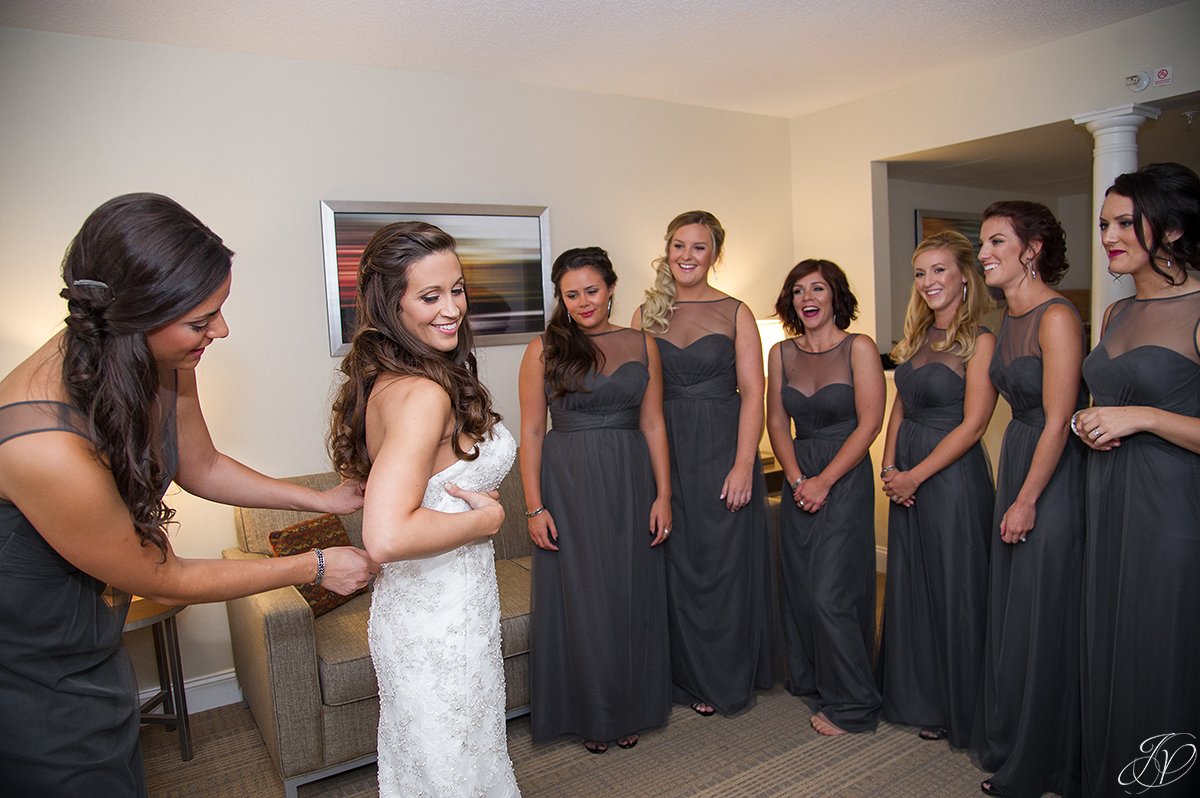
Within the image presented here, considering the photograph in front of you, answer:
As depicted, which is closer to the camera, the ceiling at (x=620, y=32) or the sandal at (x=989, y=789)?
the sandal at (x=989, y=789)

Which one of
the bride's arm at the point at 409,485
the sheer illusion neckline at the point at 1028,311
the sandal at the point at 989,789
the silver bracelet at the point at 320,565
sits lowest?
the sandal at the point at 989,789

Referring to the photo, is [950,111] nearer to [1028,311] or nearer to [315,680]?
[1028,311]

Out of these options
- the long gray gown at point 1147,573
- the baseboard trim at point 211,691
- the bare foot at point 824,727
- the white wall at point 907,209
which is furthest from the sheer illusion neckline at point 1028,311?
the baseboard trim at point 211,691

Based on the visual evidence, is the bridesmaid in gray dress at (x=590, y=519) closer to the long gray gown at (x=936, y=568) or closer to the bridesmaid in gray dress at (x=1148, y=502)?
the long gray gown at (x=936, y=568)

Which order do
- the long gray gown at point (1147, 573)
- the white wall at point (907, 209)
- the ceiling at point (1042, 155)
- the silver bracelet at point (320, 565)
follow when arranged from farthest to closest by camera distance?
the white wall at point (907, 209), the ceiling at point (1042, 155), the long gray gown at point (1147, 573), the silver bracelet at point (320, 565)

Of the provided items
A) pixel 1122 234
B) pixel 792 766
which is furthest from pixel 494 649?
pixel 1122 234

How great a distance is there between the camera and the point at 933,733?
10.7 feet

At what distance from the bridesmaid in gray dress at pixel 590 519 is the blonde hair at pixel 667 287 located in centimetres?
24

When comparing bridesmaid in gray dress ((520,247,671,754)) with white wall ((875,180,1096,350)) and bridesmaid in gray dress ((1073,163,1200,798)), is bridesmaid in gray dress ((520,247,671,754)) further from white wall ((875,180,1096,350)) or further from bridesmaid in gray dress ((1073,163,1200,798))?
white wall ((875,180,1096,350))

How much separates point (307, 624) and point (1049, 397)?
8.87 ft

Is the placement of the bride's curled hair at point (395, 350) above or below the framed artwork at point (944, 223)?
below

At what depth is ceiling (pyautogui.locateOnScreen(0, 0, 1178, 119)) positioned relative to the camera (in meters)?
3.40

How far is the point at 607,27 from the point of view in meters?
3.78

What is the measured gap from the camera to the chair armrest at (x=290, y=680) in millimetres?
2969
